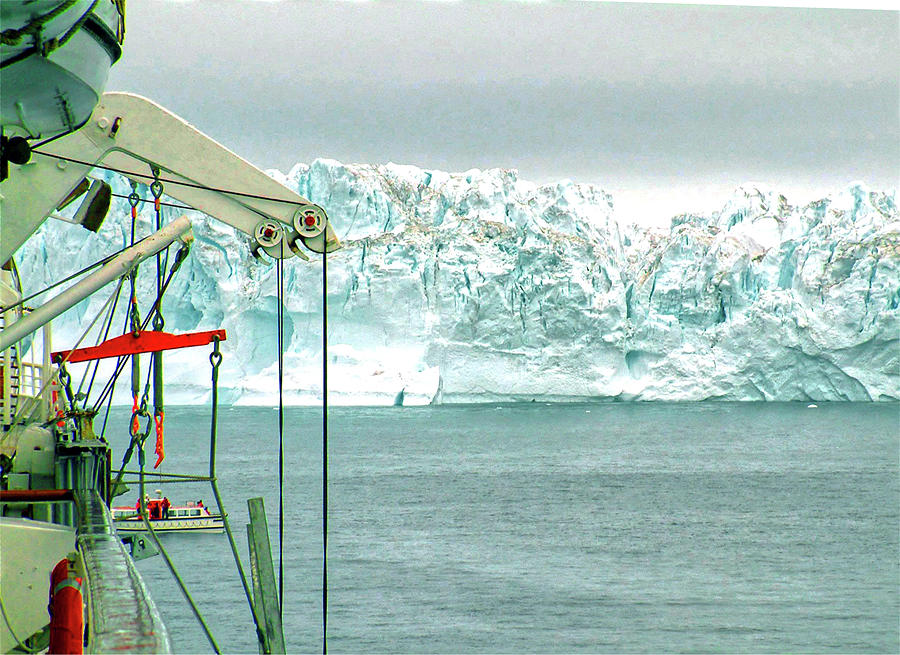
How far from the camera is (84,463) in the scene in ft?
8.90

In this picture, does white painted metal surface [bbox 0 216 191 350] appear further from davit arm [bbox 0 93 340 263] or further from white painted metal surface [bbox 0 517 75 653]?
white painted metal surface [bbox 0 517 75 653]

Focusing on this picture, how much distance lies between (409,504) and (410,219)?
16648mm

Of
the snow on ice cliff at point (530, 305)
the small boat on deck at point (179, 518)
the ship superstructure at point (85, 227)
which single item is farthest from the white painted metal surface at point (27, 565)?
the snow on ice cliff at point (530, 305)

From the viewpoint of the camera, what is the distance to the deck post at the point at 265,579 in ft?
9.08

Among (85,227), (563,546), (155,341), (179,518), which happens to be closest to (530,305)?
(179,518)

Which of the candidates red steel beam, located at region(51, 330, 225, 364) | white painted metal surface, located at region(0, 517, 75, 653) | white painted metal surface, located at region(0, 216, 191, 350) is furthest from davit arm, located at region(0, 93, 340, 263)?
white painted metal surface, located at region(0, 517, 75, 653)

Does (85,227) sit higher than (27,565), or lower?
higher

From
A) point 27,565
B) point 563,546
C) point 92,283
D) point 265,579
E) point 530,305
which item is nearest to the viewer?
point 27,565

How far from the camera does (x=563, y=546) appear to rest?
15.7 metres

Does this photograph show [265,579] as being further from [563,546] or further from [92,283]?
[563,546]

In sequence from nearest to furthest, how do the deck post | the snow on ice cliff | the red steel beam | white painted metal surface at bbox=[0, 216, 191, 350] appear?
1. white painted metal surface at bbox=[0, 216, 191, 350]
2. the deck post
3. the red steel beam
4. the snow on ice cliff

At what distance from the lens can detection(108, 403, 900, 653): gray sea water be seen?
11.5 m

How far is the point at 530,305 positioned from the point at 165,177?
26671 mm

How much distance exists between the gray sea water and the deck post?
7673mm
